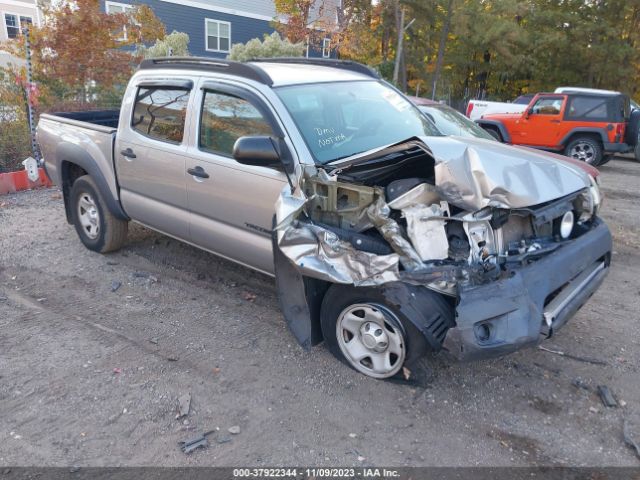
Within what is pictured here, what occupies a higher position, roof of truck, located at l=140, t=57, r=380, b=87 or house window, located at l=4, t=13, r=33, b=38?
house window, located at l=4, t=13, r=33, b=38

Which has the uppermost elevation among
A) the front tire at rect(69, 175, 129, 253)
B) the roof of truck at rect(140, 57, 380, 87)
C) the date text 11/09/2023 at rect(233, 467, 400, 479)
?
the roof of truck at rect(140, 57, 380, 87)

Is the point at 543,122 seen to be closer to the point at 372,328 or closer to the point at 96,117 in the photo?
the point at 96,117

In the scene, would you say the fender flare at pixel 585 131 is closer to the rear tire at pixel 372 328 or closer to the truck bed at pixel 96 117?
the truck bed at pixel 96 117

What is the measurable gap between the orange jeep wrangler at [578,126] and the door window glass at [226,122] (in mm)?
9996

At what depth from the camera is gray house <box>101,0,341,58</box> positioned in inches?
874

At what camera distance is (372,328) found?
3416 millimetres

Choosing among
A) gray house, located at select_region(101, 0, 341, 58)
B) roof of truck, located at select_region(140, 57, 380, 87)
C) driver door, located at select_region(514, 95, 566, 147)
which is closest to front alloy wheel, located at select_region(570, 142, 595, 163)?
driver door, located at select_region(514, 95, 566, 147)

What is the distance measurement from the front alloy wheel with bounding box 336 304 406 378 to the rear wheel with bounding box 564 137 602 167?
11.1 meters

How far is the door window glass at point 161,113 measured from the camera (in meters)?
4.52

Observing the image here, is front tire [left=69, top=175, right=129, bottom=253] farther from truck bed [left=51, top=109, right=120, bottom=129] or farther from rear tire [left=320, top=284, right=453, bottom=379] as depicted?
rear tire [left=320, top=284, right=453, bottom=379]

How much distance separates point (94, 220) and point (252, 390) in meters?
3.24

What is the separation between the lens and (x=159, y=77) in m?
4.77

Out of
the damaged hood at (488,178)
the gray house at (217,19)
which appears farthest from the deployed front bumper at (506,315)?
the gray house at (217,19)

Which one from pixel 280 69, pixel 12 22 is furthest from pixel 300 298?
pixel 12 22
